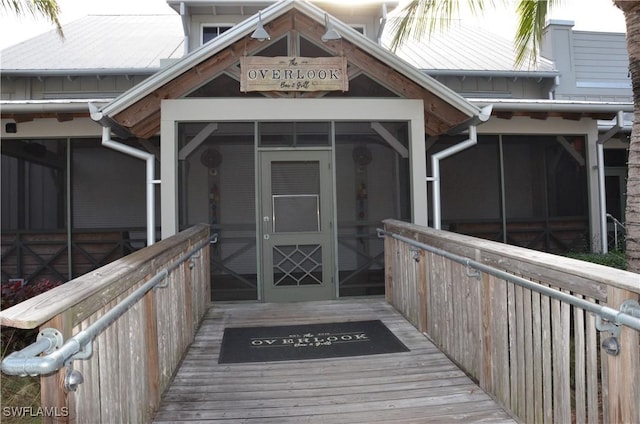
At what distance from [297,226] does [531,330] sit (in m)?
3.74

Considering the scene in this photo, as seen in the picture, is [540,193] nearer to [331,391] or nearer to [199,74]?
[199,74]

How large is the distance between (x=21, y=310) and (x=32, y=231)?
6968mm

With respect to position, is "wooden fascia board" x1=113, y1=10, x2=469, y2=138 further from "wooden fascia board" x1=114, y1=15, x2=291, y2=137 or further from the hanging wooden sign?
the hanging wooden sign

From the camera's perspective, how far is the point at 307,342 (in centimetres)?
445

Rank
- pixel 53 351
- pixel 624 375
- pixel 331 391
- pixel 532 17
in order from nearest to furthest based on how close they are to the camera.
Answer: pixel 53 351
pixel 624 375
pixel 331 391
pixel 532 17

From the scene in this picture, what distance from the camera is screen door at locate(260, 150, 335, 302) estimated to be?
600 cm

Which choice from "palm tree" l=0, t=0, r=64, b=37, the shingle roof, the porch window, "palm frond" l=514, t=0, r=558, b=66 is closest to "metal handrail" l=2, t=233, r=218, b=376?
"palm tree" l=0, t=0, r=64, b=37

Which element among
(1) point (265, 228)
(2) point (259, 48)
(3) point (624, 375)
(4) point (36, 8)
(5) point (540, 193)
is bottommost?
(3) point (624, 375)

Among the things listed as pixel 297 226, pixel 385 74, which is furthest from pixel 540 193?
pixel 297 226

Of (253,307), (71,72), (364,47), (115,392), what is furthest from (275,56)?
(71,72)

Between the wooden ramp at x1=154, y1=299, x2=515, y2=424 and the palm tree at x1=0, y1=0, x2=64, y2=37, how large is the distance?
4.69 metres

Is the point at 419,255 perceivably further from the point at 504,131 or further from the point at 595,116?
the point at 595,116

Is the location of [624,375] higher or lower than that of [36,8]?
lower

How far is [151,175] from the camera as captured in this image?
6.03m
